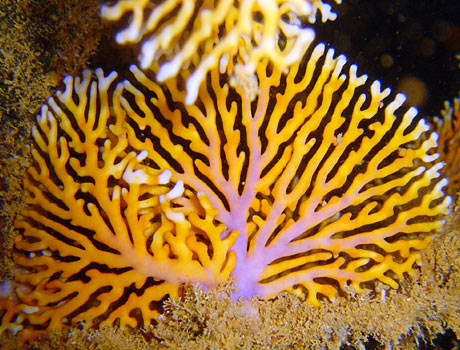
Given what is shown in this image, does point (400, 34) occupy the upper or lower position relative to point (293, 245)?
upper

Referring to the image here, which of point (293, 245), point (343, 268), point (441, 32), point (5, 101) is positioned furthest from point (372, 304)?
point (441, 32)

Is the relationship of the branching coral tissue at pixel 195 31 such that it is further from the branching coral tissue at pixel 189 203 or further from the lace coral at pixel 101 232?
the lace coral at pixel 101 232

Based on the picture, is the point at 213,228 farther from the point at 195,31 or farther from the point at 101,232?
the point at 195,31

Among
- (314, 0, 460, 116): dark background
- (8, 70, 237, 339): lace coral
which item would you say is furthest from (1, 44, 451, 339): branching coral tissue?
(314, 0, 460, 116): dark background

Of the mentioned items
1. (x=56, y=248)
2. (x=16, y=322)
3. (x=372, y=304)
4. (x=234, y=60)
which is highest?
(x=234, y=60)

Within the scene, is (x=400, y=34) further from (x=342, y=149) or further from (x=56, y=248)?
(x=56, y=248)

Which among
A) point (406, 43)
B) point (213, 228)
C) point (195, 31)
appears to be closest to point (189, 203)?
point (213, 228)

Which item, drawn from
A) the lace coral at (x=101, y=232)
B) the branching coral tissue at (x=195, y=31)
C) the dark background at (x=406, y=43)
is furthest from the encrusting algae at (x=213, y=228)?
the dark background at (x=406, y=43)
